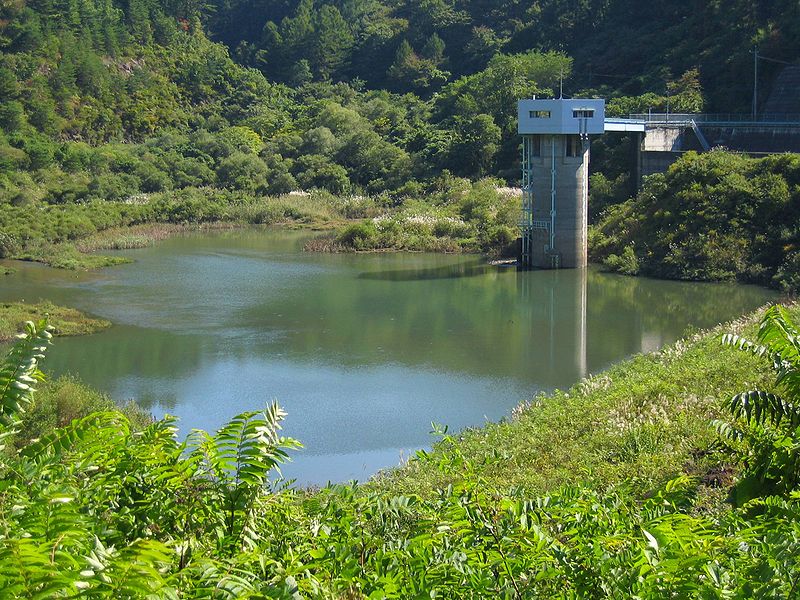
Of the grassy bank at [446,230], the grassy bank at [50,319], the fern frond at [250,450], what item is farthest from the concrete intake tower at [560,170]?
the fern frond at [250,450]

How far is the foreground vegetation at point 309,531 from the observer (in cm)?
386

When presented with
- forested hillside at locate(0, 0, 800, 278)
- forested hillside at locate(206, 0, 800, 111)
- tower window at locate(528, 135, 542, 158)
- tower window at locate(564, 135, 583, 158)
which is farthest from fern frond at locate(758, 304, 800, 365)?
forested hillside at locate(206, 0, 800, 111)

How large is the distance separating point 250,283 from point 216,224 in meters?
15.5

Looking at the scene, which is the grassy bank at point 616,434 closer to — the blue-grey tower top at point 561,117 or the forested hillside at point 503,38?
the blue-grey tower top at point 561,117

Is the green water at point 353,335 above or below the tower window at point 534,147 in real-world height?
below

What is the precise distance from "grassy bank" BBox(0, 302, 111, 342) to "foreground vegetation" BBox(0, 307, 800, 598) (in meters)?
17.9

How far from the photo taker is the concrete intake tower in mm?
31484

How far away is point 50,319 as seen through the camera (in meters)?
23.2

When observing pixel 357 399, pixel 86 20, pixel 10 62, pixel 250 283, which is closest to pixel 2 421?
pixel 357 399

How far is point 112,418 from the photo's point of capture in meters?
5.32

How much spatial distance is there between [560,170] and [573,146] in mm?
787

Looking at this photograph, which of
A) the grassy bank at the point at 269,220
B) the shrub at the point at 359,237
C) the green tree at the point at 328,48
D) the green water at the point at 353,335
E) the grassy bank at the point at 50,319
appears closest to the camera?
the green water at the point at 353,335

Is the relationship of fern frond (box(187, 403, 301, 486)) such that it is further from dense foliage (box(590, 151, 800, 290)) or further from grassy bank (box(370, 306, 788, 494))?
dense foliage (box(590, 151, 800, 290))

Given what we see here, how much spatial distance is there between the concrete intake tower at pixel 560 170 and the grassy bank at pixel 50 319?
44.7 feet
